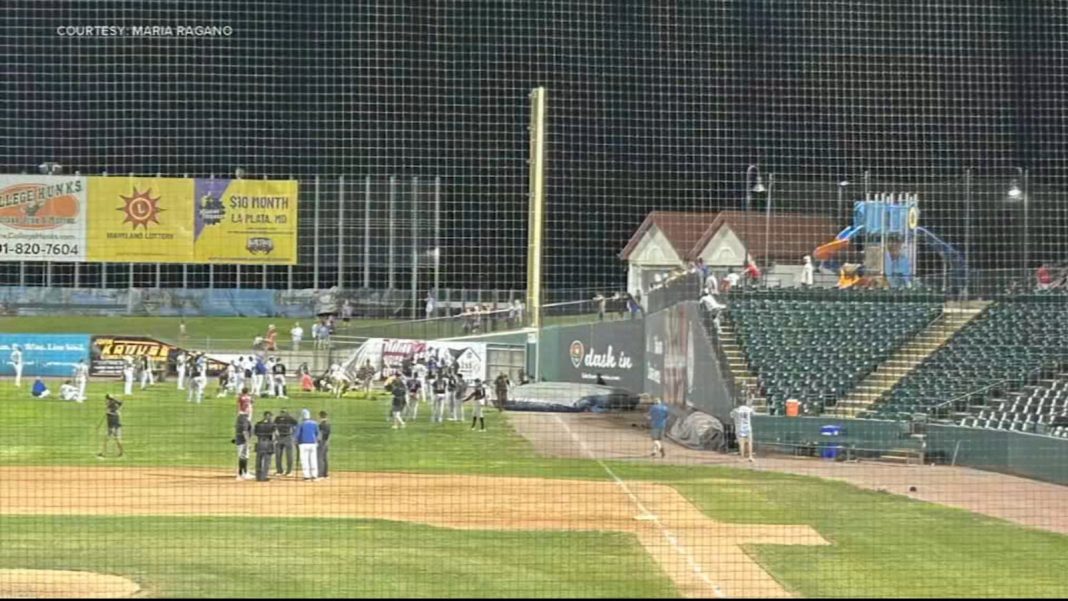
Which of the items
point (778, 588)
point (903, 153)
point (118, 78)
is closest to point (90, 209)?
point (118, 78)

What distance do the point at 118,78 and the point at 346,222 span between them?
2.94m

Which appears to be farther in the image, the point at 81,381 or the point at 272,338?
the point at 272,338

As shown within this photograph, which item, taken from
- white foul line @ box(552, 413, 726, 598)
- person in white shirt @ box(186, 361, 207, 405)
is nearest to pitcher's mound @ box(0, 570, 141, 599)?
white foul line @ box(552, 413, 726, 598)

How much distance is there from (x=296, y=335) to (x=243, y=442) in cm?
1134

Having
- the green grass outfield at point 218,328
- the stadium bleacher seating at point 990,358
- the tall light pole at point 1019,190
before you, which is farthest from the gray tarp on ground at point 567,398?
the tall light pole at point 1019,190

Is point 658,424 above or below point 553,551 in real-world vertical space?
above

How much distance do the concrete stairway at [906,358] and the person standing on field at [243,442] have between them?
29.6ft

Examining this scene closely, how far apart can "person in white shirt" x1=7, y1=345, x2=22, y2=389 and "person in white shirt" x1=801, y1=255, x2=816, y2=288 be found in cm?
1871

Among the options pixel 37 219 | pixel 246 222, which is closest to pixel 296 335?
pixel 246 222

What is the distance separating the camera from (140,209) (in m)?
12.8

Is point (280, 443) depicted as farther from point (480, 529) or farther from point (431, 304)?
point (480, 529)

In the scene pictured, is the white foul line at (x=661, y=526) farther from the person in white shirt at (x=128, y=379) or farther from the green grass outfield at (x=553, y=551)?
the person in white shirt at (x=128, y=379)

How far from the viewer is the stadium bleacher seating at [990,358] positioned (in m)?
19.0

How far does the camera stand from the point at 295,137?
1524 centimetres
